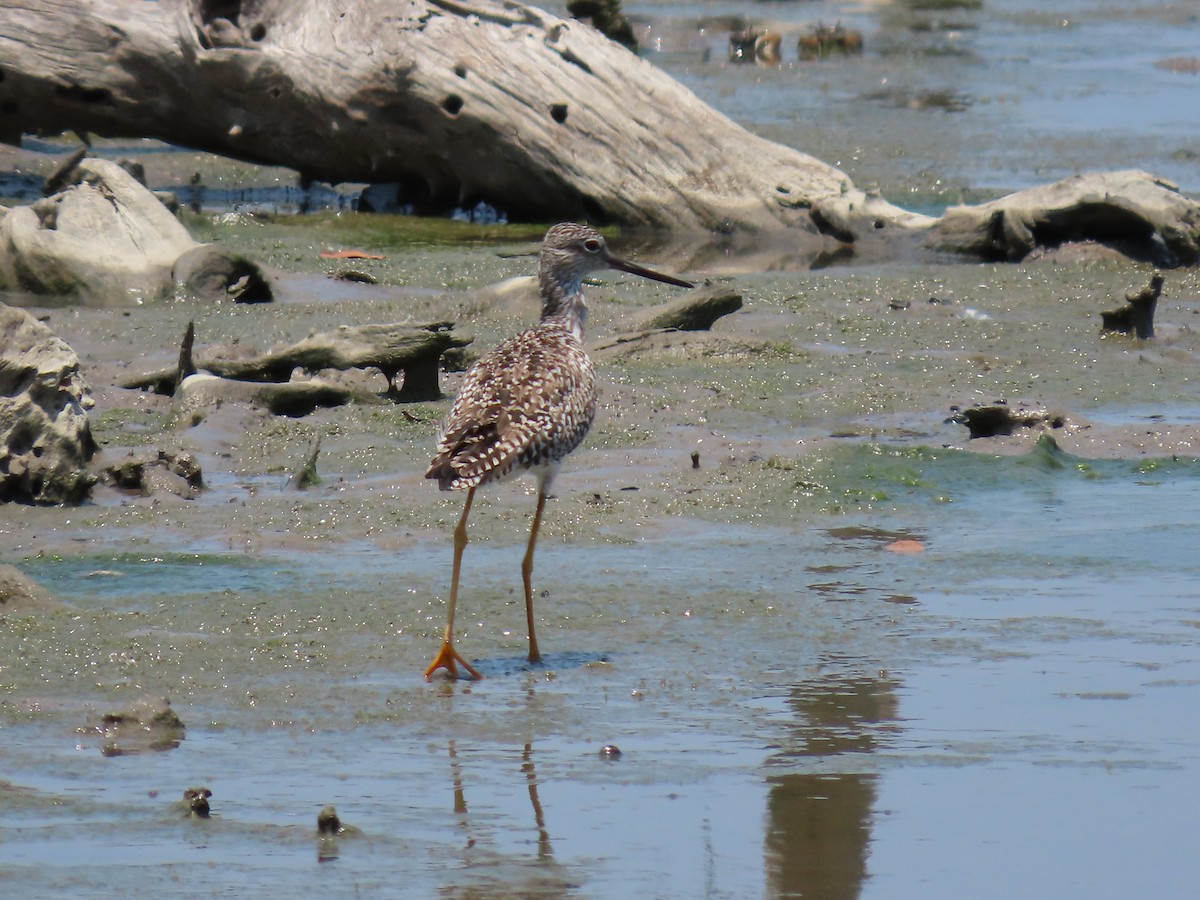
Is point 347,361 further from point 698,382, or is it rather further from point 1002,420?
point 1002,420

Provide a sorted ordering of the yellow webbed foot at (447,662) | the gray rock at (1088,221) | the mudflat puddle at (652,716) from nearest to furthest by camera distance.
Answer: the mudflat puddle at (652,716) < the yellow webbed foot at (447,662) < the gray rock at (1088,221)

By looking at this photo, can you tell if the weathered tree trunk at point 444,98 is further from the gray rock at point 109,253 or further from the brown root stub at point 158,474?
the brown root stub at point 158,474

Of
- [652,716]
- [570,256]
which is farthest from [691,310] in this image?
[652,716]

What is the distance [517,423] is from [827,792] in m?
1.54

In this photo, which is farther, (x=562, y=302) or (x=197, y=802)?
(x=562, y=302)

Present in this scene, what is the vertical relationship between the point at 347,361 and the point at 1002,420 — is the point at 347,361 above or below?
above

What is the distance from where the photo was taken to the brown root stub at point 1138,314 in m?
9.92

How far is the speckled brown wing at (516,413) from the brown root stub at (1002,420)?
2.72m

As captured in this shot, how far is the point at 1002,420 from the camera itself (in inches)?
327

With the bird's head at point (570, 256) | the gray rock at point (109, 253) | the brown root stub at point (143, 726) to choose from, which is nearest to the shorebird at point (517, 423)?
the bird's head at point (570, 256)

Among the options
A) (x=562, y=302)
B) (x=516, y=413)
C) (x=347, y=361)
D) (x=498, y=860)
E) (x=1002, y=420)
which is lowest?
(x=498, y=860)

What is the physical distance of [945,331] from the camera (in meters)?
10.5

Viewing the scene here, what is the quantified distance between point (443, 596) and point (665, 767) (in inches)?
63.2

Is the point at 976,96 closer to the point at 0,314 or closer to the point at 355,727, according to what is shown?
the point at 0,314
